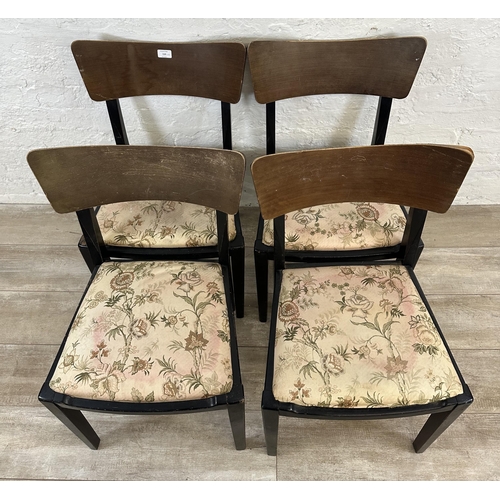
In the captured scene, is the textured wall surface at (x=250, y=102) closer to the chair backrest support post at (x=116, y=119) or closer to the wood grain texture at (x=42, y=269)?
the chair backrest support post at (x=116, y=119)

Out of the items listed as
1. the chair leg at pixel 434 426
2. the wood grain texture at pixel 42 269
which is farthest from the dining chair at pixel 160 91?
the chair leg at pixel 434 426

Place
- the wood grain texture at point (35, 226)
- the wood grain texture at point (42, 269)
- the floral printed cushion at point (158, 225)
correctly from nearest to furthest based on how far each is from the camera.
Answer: the floral printed cushion at point (158, 225) → the wood grain texture at point (42, 269) → the wood grain texture at point (35, 226)

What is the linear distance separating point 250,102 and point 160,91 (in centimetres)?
27

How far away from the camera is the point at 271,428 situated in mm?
964

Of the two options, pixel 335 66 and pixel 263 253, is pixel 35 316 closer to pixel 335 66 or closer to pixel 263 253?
pixel 263 253

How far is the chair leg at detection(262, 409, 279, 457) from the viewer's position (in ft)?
2.93

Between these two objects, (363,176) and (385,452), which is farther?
(385,452)

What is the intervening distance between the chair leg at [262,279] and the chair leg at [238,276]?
0.13 feet

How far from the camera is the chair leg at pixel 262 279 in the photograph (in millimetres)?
1130

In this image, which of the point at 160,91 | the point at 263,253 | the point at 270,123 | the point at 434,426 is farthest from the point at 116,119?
the point at 434,426

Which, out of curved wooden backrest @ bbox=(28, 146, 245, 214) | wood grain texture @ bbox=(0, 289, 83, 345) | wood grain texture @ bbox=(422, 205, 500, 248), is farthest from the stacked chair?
wood grain texture @ bbox=(422, 205, 500, 248)

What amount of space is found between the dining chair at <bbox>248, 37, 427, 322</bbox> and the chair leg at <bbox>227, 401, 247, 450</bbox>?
38 cm
